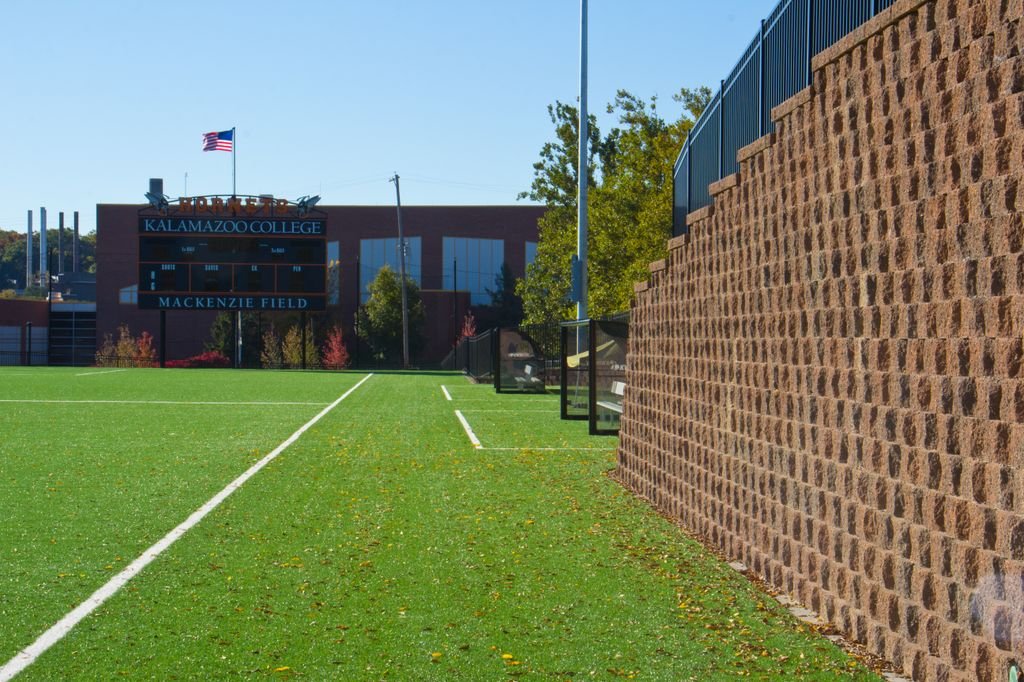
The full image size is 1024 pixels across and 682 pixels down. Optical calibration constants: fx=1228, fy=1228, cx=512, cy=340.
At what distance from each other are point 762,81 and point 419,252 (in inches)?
3045

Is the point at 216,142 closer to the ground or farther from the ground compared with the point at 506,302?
farther from the ground

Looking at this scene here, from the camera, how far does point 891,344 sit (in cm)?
609

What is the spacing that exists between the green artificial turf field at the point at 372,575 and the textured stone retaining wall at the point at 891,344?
54 cm

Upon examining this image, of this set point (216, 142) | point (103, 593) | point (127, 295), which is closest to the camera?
point (103, 593)

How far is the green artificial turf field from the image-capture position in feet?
19.9

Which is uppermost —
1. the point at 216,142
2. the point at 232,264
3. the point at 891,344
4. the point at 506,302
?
the point at 216,142

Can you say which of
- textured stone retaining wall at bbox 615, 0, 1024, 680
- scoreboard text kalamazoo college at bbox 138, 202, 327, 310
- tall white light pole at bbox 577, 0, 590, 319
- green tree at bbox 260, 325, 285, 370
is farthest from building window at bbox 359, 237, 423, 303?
textured stone retaining wall at bbox 615, 0, 1024, 680

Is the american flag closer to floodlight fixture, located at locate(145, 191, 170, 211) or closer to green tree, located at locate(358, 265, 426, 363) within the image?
floodlight fixture, located at locate(145, 191, 170, 211)

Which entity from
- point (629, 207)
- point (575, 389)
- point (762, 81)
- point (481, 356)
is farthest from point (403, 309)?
point (762, 81)

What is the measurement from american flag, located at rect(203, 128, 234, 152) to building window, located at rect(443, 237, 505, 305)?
76.8ft

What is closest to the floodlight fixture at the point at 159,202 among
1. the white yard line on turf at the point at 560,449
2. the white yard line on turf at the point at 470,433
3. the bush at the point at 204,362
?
the bush at the point at 204,362

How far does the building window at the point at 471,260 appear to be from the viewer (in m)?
87.0

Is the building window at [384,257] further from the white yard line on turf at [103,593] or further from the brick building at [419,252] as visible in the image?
the white yard line on turf at [103,593]

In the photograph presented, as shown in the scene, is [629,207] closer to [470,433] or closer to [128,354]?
[470,433]
